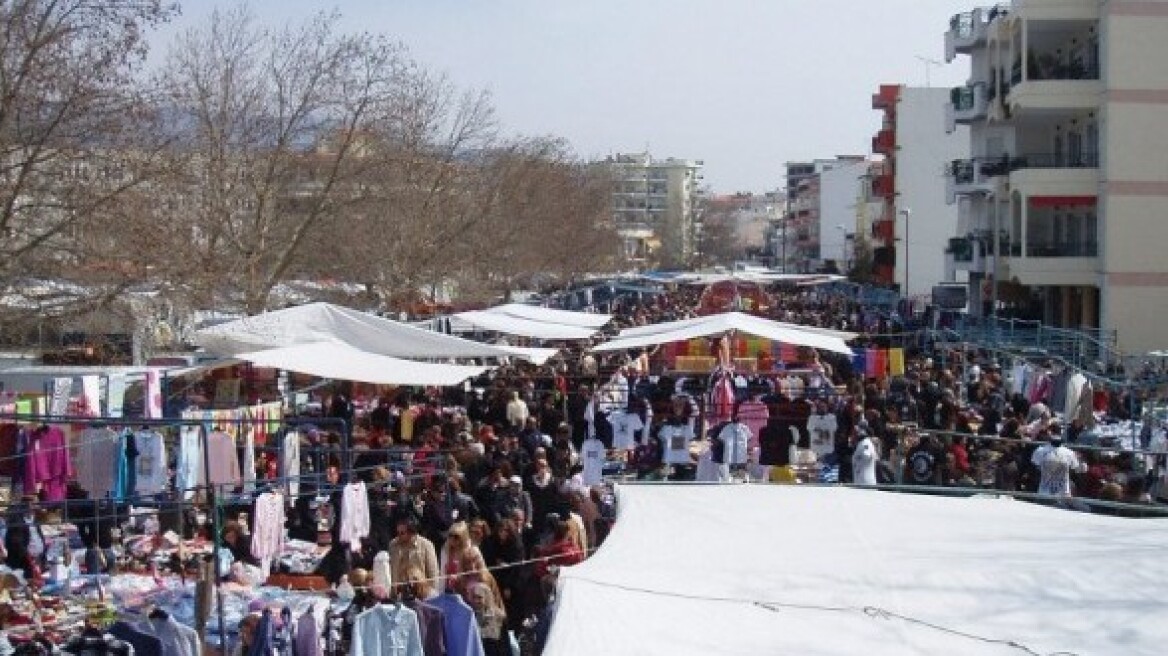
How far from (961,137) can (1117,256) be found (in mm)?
42079

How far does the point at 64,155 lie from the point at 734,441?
30.5ft

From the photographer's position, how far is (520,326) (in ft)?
82.1

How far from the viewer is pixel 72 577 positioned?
40.2ft

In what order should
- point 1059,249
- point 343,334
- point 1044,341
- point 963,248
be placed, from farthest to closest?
point 963,248, point 1059,249, point 1044,341, point 343,334

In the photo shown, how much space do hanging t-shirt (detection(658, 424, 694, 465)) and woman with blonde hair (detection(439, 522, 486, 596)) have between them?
6.68 m

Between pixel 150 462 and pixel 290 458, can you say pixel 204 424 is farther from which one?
pixel 290 458

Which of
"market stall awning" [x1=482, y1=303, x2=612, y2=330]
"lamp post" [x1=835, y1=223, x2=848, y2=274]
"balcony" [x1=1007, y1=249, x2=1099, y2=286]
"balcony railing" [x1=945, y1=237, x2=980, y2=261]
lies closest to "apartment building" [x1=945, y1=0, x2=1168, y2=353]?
"balcony" [x1=1007, y1=249, x2=1099, y2=286]

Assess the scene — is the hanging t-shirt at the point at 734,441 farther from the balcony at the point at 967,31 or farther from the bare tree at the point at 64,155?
the balcony at the point at 967,31

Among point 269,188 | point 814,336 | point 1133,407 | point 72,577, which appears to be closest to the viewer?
point 72,577

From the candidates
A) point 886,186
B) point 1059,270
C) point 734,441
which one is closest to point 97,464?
point 734,441

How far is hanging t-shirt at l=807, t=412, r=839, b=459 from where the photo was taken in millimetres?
17812

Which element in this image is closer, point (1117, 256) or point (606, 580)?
point (606, 580)

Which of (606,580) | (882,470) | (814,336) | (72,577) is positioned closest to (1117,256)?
(814,336)

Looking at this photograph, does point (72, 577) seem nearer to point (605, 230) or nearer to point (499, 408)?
point (499, 408)
